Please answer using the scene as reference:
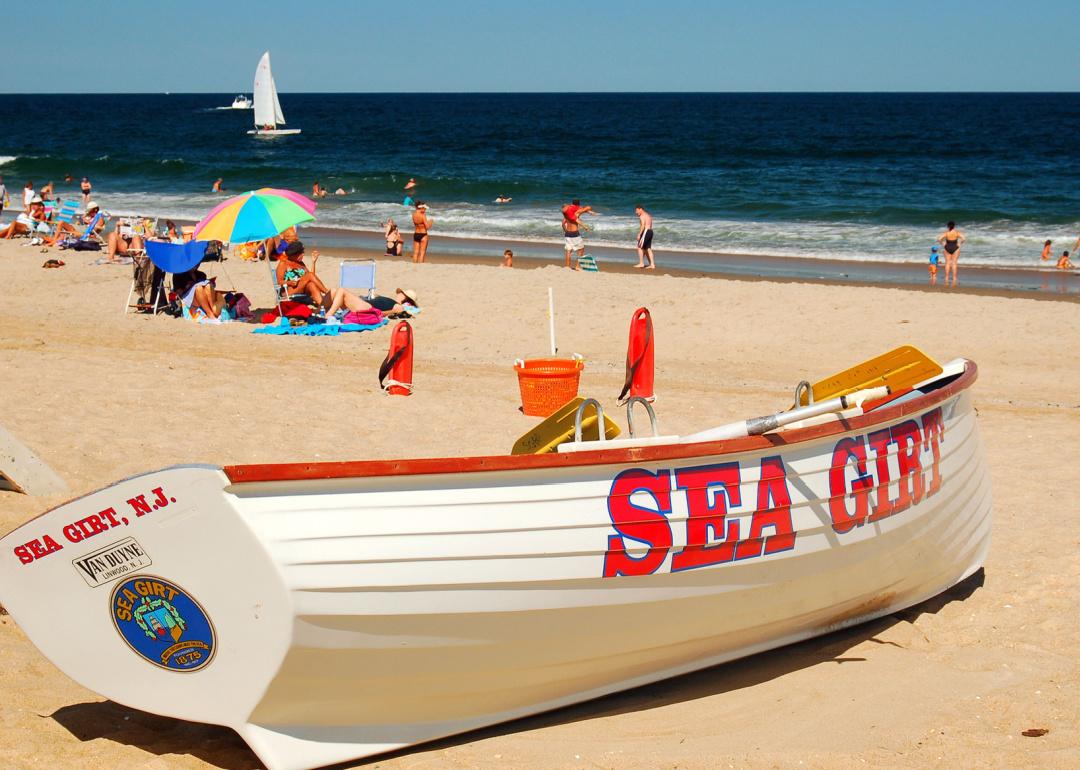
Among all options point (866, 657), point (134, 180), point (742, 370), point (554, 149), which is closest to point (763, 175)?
point (554, 149)

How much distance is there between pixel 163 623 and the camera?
4.38 metres

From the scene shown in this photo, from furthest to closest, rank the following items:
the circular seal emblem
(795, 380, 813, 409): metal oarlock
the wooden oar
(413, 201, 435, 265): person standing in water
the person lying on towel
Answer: (413, 201, 435, 265): person standing in water → the person lying on towel → (795, 380, 813, 409): metal oarlock → the wooden oar → the circular seal emblem

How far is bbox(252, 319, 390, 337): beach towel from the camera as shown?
14031mm

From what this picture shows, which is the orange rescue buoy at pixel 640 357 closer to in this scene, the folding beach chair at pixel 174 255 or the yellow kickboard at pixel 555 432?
the yellow kickboard at pixel 555 432

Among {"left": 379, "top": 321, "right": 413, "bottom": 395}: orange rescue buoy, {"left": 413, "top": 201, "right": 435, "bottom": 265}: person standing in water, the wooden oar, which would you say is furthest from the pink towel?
the wooden oar

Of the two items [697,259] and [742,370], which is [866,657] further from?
[697,259]

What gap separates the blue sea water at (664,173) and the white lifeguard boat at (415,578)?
2159 centimetres

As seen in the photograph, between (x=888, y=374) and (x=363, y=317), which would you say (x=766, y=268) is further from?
(x=888, y=374)

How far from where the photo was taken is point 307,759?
448 cm

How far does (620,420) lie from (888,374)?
4304 mm

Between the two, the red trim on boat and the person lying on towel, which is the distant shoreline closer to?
the person lying on towel

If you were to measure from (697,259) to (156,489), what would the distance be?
21.6 metres

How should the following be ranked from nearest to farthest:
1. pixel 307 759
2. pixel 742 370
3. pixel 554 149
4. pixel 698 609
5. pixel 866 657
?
1. pixel 307 759
2. pixel 698 609
3. pixel 866 657
4. pixel 742 370
5. pixel 554 149

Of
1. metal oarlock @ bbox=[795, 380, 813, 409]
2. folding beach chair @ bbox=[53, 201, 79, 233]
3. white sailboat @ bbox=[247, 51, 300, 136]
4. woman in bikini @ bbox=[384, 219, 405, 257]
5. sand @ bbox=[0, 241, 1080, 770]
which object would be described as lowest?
sand @ bbox=[0, 241, 1080, 770]
